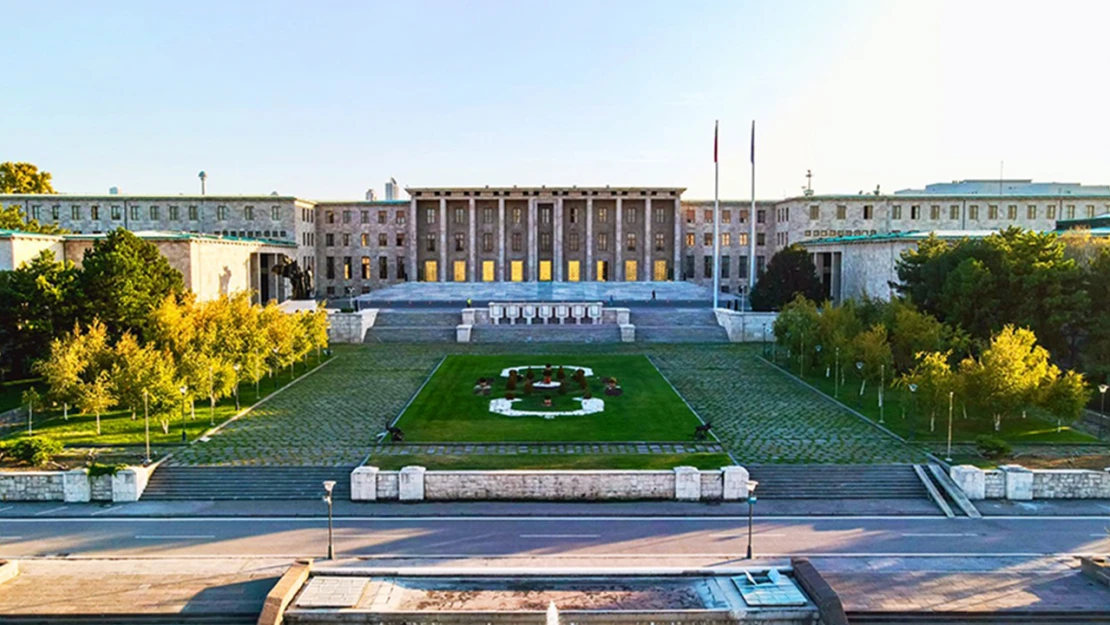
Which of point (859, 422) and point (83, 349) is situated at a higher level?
point (83, 349)

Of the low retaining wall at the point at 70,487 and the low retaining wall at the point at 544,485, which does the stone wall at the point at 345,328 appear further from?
the low retaining wall at the point at 544,485

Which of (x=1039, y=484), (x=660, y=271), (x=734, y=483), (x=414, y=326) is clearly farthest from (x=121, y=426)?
(x=660, y=271)

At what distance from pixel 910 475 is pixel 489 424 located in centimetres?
1670

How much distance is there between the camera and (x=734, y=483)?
2758cm

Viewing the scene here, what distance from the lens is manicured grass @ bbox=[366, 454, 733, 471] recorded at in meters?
28.9

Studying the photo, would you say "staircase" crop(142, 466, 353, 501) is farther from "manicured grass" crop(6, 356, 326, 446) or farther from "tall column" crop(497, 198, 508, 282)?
"tall column" crop(497, 198, 508, 282)

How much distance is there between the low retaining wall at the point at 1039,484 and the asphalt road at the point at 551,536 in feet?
6.03

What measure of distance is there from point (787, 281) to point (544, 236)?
37.6 metres

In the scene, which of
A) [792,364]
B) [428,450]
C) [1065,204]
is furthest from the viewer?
[1065,204]

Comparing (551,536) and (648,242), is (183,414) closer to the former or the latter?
(551,536)

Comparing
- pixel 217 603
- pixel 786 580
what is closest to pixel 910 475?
pixel 786 580

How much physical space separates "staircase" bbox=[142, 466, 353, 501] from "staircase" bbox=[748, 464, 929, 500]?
14.6 m

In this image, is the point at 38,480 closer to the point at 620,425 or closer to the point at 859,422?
the point at 620,425

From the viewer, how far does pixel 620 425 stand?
35.2 meters
